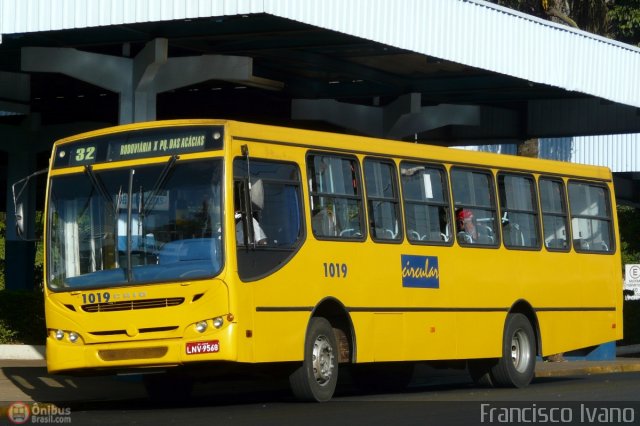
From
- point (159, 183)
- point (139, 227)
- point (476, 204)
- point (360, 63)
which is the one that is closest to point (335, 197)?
point (159, 183)

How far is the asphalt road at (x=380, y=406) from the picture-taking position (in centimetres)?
1459

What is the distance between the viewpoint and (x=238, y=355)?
15523mm

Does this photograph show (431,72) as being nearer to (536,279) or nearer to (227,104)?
→ (227,104)

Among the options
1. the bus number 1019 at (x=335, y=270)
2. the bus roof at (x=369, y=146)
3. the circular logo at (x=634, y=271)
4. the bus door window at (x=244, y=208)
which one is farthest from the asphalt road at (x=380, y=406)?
the circular logo at (x=634, y=271)

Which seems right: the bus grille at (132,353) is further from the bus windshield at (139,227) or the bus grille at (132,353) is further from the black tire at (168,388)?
the black tire at (168,388)

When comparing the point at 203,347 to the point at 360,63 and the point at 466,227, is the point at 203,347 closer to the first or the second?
the point at 466,227

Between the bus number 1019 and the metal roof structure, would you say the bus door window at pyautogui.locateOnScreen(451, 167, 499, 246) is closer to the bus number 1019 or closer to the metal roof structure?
the bus number 1019

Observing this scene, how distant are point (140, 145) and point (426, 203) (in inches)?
170

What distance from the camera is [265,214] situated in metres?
16.3

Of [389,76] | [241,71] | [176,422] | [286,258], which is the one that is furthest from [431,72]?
[176,422]

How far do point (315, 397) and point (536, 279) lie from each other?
541 cm

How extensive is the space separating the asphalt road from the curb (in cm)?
493

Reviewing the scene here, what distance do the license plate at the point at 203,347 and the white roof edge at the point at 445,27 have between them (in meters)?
6.51

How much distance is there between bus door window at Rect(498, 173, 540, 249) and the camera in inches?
812
